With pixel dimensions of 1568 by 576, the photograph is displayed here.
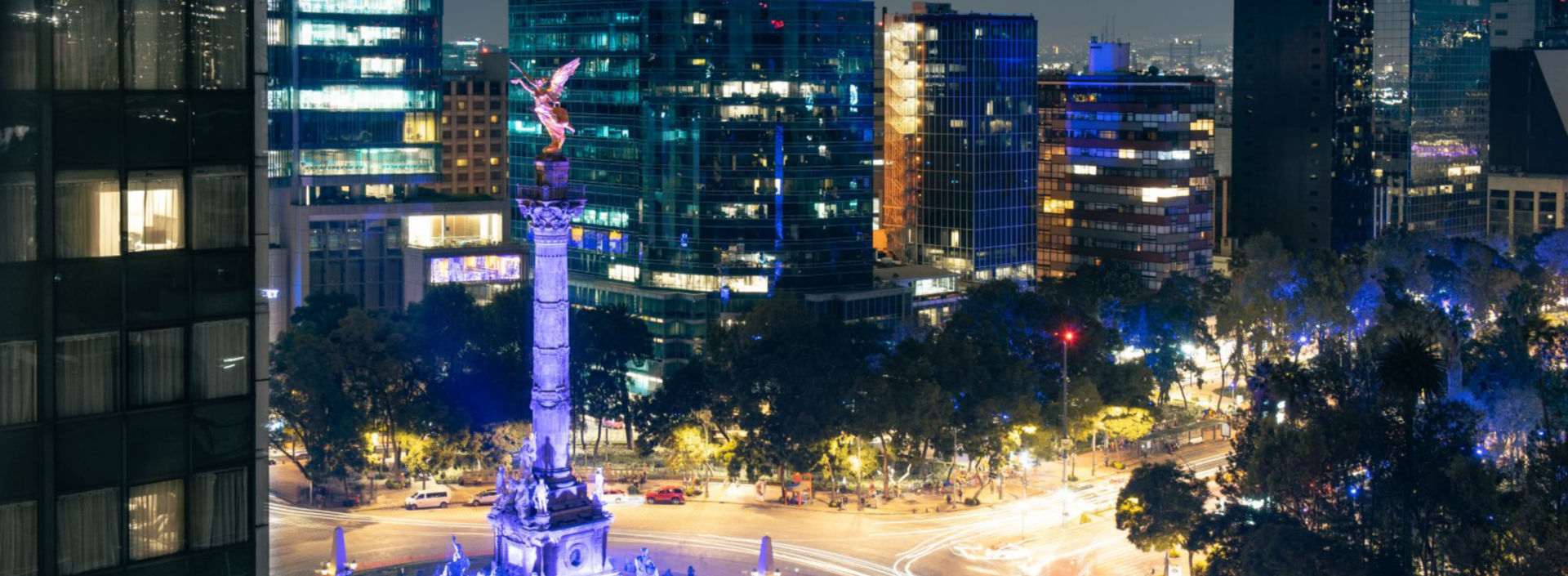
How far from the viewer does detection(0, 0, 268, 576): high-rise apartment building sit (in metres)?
39.8

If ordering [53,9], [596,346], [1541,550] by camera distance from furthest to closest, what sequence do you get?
[596,346] < [1541,550] < [53,9]

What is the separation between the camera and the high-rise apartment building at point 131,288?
39812 millimetres

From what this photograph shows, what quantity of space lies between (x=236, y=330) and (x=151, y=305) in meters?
1.94

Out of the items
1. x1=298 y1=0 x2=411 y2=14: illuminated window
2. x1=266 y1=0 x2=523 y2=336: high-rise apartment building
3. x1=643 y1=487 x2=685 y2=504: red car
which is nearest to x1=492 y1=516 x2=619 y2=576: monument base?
x1=643 y1=487 x2=685 y2=504: red car

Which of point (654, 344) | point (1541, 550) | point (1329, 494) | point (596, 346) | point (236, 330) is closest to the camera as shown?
→ point (236, 330)

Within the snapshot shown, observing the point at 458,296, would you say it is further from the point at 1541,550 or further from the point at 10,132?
the point at 10,132

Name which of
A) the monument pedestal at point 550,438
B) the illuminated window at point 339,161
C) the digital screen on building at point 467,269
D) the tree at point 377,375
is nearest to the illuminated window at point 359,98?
the illuminated window at point 339,161

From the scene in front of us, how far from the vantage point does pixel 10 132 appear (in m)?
39.7

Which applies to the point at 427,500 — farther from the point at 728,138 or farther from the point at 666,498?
the point at 728,138

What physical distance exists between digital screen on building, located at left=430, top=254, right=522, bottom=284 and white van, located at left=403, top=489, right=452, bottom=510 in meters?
52.7

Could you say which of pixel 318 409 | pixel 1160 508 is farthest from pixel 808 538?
pixel 318 409

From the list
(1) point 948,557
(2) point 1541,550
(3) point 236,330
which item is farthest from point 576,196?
(3) point 236,330

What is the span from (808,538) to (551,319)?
33.4 meters

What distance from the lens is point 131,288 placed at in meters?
41.2
